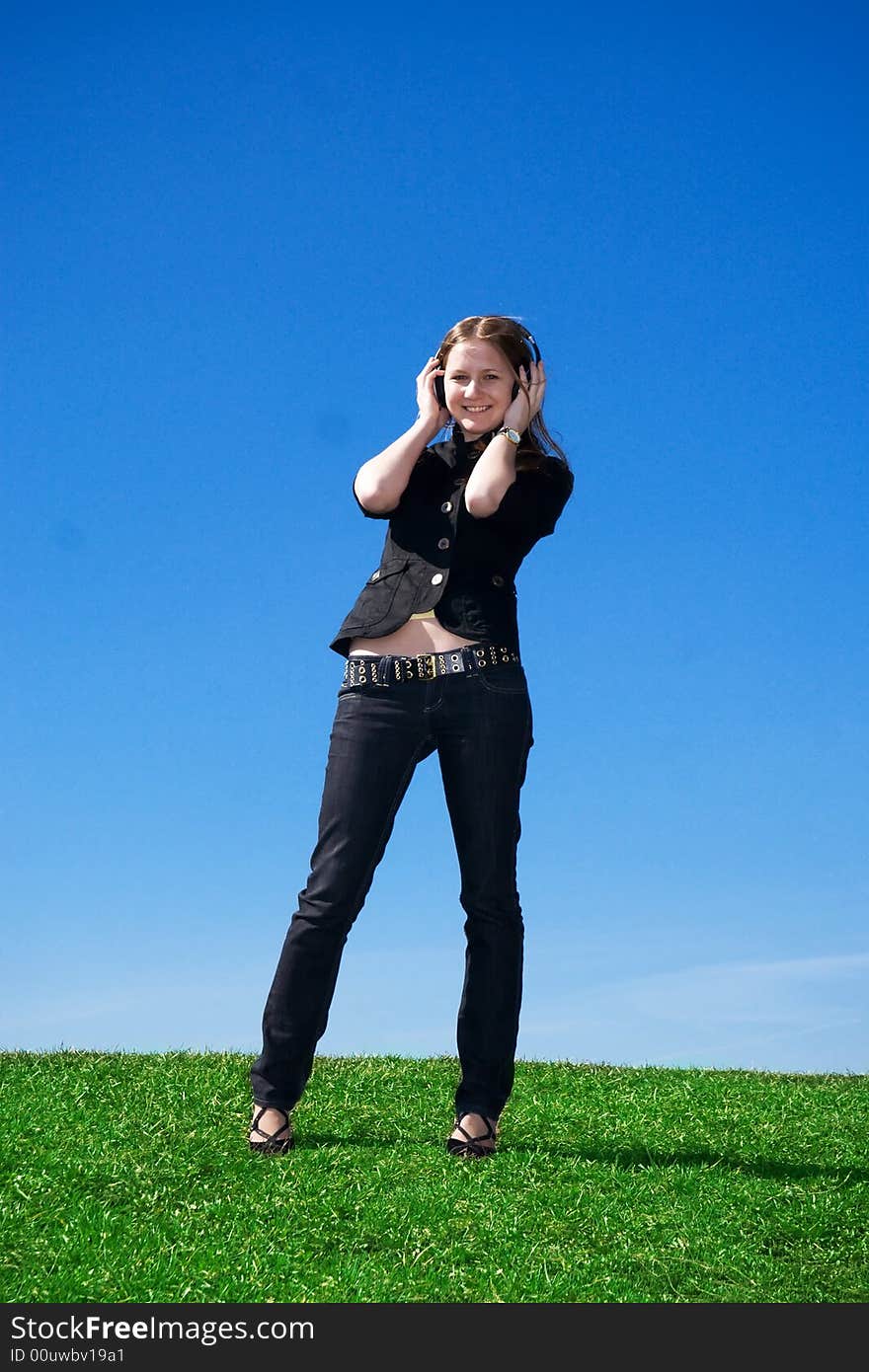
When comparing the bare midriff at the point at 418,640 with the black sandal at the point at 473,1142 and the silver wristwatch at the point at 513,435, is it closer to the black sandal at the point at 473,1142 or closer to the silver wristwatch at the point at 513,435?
the silver wristwatch at the point at 513,435

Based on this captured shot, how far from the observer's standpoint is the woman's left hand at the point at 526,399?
19.6 feet

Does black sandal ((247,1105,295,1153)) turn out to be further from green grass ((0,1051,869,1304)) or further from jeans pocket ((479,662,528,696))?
jeans pocket ((479,662,528,696))

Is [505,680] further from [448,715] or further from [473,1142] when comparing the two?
[473,1142]

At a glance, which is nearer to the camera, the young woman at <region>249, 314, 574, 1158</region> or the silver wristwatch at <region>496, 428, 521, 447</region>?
the young woman at <region>249, 314, 574, 1158</region>

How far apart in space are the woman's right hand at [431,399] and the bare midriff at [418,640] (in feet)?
2.97

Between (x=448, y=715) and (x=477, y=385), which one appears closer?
(x=448, y=715)

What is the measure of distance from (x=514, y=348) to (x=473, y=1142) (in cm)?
381

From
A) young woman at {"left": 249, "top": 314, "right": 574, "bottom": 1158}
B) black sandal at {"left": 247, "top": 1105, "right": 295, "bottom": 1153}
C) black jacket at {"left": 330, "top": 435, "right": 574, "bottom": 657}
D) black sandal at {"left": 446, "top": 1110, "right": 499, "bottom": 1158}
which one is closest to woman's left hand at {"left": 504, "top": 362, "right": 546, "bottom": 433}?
young woman at {"left": 249, "top": 314, "right": 574, "bottom": 1158}

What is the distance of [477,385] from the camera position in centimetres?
605

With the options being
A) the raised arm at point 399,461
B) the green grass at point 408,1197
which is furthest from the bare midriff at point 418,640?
the green grass at point 408,1197

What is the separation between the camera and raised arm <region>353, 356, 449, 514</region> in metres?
5.85

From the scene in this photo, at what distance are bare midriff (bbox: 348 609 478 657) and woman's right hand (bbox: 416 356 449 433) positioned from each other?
0.90 m

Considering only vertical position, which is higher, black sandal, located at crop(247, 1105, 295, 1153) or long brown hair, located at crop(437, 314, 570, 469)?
long brown hair, located at crop(437, 314, 570, 469)

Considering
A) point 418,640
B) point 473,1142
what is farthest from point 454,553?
point 473,1142
